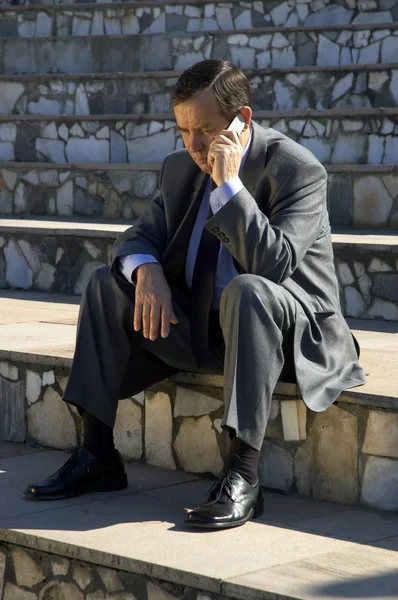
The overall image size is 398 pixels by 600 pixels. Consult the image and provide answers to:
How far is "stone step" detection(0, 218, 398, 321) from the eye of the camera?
5.06 m

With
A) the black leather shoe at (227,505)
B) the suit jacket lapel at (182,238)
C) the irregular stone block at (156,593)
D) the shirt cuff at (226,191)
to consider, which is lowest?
the irregular stone block at (156,593)

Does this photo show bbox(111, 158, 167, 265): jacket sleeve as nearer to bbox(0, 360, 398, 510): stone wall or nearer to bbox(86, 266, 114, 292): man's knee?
bbox(86, 266, 114, 292): man's knee

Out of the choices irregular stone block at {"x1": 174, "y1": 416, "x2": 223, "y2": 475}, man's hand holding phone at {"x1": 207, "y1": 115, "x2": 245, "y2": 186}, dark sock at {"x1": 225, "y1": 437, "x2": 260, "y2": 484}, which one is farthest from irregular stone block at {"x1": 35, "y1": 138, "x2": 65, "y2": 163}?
dark sock at {"x1": 225, "y1": 437, "x2": 260, "y2": 484}

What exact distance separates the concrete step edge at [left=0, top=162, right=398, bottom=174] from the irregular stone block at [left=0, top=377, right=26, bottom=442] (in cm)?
264

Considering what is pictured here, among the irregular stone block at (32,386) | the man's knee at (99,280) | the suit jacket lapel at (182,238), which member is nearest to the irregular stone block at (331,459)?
the suit jacket lapel at (182,238)

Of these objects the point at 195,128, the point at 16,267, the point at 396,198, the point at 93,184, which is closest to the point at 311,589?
the point at 195,128

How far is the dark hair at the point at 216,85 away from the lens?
10.00 ft

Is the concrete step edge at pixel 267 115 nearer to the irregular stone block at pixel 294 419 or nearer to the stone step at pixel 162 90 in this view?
the stone step at pixel 162 90

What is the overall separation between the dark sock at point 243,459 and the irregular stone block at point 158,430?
714 millimetres

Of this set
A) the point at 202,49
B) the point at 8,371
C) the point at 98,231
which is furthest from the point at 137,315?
the point at 202,49

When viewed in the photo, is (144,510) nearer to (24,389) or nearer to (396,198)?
(24,389)

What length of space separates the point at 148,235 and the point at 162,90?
4.45m

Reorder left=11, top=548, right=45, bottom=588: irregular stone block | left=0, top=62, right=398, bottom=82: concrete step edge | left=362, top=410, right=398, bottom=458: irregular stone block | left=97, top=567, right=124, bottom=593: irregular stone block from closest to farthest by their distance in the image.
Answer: left=97, top=567, right=124, bottom=593: irregular stone block, left=11, top=548, right=45, bottom=588: irregular stone block, left=362, top=410, right=398, bottom=458: irregular stone block, left=0, top=62, right=398, bottom=82: concrete step edge

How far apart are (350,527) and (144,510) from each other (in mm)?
595
